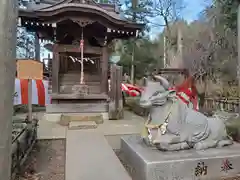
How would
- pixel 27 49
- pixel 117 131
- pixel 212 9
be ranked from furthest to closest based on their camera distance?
1. pixel 27 49
2. pixel 212 9
3. pixel 117 131

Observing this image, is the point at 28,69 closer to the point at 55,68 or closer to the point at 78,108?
the point at 55,68

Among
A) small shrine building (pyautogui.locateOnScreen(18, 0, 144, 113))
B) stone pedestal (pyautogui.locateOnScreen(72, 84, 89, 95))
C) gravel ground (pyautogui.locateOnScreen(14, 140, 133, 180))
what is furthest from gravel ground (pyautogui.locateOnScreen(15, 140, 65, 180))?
small shrine building (pyautogui.locateOnScreen(18, 0, 144, 113))

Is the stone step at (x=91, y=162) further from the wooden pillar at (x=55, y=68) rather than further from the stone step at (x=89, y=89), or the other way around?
the stone step at (x=89, y=89)

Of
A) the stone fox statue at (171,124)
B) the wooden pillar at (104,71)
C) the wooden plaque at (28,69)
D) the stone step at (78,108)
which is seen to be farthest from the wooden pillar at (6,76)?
the wooden pillar at (104,71)

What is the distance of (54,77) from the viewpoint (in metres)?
8.74

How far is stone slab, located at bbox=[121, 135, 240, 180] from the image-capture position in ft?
9.24

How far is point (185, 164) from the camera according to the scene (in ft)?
9.52

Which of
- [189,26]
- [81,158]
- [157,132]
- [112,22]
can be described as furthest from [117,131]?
[189,26]

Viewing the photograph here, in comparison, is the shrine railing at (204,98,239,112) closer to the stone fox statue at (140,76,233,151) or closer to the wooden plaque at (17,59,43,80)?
the stone fox statue at (140,76,233,151)

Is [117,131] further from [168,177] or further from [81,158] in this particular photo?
[168,177]

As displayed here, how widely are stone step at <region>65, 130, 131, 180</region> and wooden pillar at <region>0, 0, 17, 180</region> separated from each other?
84.4 inches

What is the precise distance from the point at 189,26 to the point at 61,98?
17.1 meters

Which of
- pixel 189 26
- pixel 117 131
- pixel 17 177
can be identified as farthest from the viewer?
pixel 189 26

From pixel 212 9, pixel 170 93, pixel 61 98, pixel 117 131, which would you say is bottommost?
pixel 117 131
